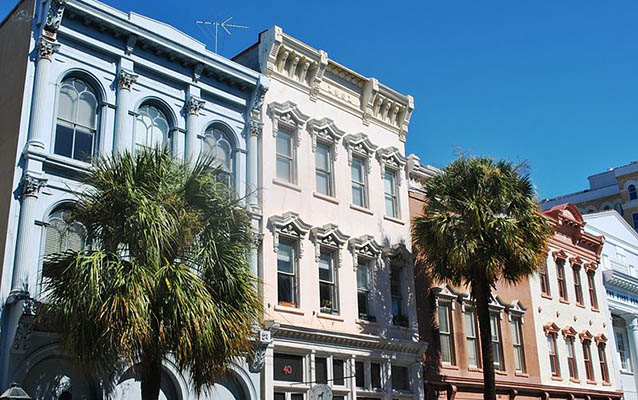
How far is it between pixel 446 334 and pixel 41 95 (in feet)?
58.8

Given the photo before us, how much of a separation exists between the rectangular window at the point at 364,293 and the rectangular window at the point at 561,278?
14.7 metres

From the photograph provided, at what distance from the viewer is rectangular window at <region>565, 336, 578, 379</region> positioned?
37.8 m

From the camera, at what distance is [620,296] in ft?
142

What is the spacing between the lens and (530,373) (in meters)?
34.2

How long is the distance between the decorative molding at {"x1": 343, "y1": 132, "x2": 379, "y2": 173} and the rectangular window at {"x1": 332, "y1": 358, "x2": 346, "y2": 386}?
284 inches

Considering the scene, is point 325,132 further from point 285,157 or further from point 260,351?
point 260,351

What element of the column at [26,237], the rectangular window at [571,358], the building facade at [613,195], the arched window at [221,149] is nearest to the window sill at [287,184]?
the arched window at [221,149]

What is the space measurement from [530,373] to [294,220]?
15114 millimetres

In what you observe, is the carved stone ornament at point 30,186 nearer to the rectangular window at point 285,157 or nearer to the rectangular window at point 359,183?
the rectangular window at point 285,157

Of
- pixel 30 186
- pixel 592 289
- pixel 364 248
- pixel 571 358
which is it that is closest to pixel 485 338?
pixel 364 248

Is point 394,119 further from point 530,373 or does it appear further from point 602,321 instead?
point 602,321

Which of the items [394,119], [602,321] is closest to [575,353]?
[602,321]

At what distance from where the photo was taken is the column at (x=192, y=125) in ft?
75.4

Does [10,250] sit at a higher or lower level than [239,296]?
higher
